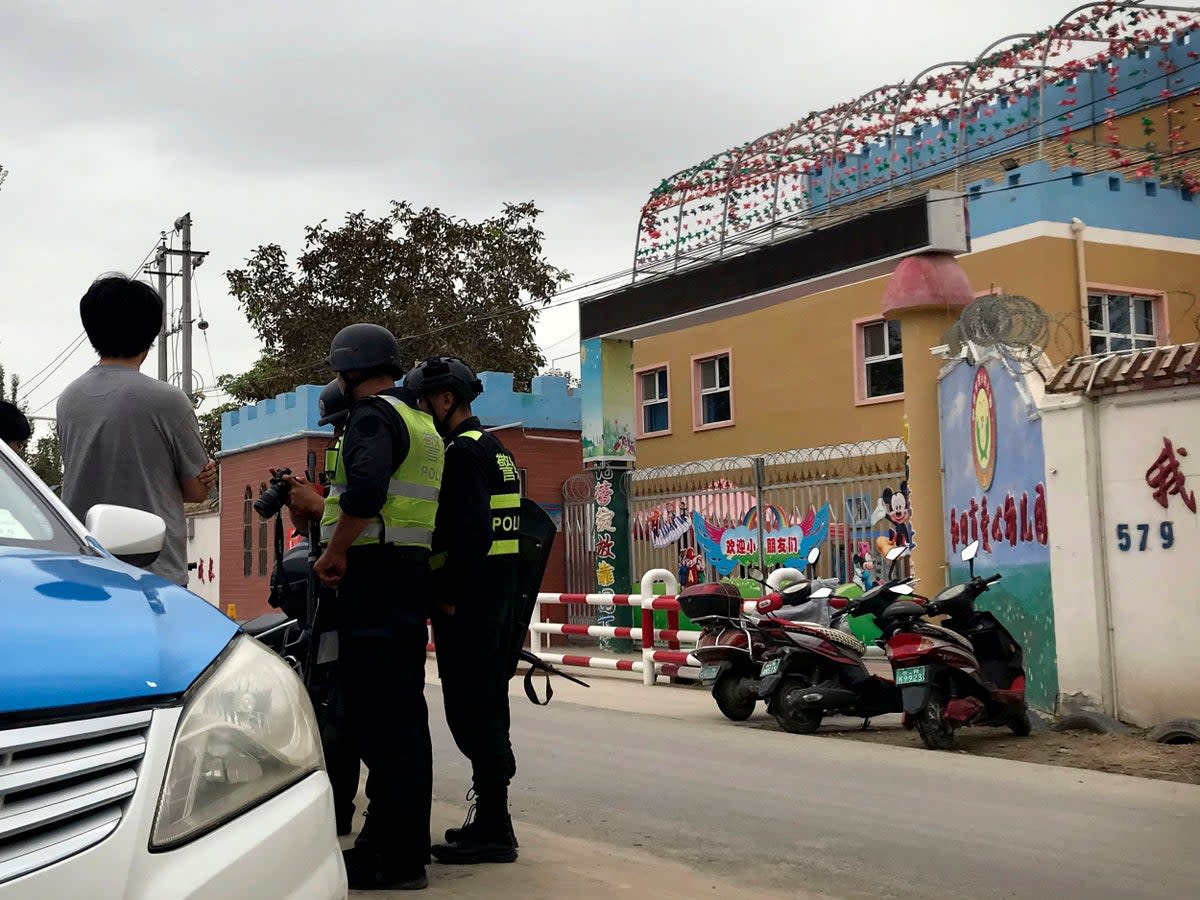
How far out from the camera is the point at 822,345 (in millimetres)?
24641

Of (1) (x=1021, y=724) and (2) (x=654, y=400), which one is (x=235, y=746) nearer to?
(1) (x=1021, y=724)

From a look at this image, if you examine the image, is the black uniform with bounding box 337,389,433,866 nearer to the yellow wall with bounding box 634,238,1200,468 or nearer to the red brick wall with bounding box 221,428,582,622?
the yellow wall with bounding box 634,238,1200,468

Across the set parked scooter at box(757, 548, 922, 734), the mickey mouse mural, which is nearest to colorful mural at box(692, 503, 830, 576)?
the mickey mouse mural

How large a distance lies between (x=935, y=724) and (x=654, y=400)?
19.1 metres

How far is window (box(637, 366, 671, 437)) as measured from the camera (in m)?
28.5

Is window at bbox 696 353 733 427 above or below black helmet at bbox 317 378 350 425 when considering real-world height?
above

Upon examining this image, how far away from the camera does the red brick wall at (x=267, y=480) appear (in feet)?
89.9

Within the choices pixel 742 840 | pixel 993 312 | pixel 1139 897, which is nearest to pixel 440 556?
pixel 742 840

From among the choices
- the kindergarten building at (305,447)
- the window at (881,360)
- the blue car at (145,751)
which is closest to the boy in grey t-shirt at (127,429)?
the blue car at (145,751)

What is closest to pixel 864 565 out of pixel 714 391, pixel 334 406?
pixel 714 391

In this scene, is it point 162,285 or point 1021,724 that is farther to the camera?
point 162,285

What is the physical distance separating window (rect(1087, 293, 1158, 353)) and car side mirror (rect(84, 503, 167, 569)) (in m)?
19.4

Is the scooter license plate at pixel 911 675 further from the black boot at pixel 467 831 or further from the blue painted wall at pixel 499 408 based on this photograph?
the blue painted wall at pixel 499 408

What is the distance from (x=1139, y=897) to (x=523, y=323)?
3331cm
